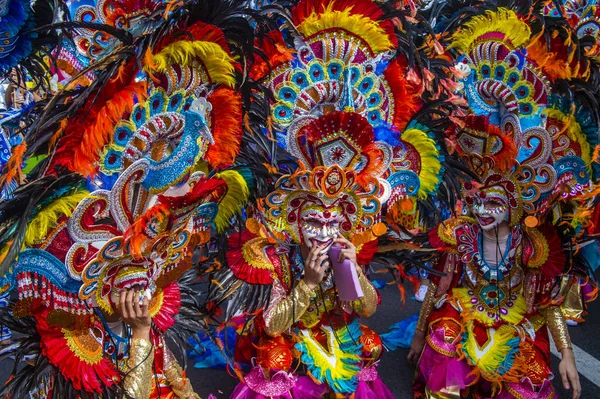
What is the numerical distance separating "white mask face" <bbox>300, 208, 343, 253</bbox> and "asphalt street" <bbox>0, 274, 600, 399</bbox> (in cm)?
117

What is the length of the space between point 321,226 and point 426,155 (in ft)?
2.11

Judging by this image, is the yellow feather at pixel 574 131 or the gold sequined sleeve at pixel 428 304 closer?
the yellow feather at pixel 574 131

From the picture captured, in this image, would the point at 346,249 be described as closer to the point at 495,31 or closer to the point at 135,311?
the point at 135,311

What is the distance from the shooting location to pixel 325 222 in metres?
2.20

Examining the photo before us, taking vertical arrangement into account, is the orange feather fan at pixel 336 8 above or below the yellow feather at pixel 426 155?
above

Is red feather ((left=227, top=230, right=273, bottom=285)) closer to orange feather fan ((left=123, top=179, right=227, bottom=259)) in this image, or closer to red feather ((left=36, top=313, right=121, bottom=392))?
orange feather fan ((left=123, top=179, right=227, bottom=259))

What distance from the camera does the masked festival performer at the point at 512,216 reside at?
8.56 ft

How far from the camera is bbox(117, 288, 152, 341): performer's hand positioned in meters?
1.58

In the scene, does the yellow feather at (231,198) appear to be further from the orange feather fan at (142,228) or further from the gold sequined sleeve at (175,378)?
the gold sequined sleeve at (175,378)

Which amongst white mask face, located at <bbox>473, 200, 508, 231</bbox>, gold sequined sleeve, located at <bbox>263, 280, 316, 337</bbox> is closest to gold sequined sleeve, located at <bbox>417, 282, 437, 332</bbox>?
white mask face, located at <bbox>473, 200, 508, 231</bbox>

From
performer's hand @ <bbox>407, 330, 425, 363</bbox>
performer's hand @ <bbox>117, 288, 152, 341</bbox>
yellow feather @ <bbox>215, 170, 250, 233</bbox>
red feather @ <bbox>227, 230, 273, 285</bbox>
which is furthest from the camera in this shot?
performer's hand @ <bbox>407, 330, 425, 363</bbox>

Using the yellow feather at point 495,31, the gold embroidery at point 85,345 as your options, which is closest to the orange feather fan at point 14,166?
the gold embroidery at point 85,345

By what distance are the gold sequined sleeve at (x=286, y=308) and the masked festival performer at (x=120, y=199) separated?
1.79ft

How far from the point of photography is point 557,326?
2.67 meters
